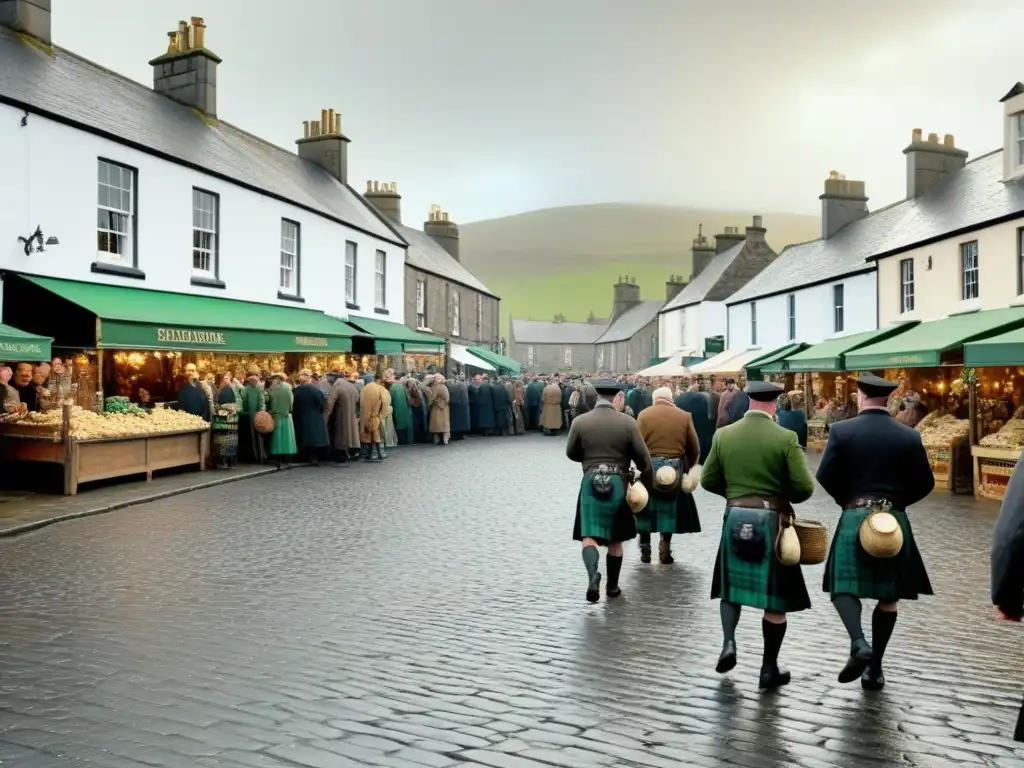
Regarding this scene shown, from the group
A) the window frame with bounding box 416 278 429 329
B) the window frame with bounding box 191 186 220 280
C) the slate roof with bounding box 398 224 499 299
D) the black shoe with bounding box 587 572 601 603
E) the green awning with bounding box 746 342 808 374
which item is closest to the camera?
the black shoe with bounding box 587 572 601 603

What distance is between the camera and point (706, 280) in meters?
45.6

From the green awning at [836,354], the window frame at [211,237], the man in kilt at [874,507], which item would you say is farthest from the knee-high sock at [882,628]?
the window frame at [211,237]

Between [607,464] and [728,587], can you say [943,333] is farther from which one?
[728,587]

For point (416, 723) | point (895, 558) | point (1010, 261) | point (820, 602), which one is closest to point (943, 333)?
point (1010, 261)

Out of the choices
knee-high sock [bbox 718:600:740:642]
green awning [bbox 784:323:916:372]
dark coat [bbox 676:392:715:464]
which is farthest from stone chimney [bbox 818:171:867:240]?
knee-high sock [bbox 718:600:740:642]

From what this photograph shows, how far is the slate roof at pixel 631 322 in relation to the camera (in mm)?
73625

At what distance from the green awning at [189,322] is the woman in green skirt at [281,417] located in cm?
133

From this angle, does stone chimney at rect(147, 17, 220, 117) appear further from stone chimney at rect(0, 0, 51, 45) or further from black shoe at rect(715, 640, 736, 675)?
black shoe at rect(715, 640, 736, 675)

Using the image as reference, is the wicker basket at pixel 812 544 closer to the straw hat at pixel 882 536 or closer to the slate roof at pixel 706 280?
the straw hat at pixel 882 536

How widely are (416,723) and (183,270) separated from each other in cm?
1629

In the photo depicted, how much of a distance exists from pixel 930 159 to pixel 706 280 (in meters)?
18.8

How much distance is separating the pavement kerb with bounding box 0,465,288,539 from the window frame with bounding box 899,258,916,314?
17.0 m

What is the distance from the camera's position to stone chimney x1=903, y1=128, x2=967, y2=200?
27.0 m

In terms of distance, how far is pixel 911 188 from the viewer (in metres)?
27.8
